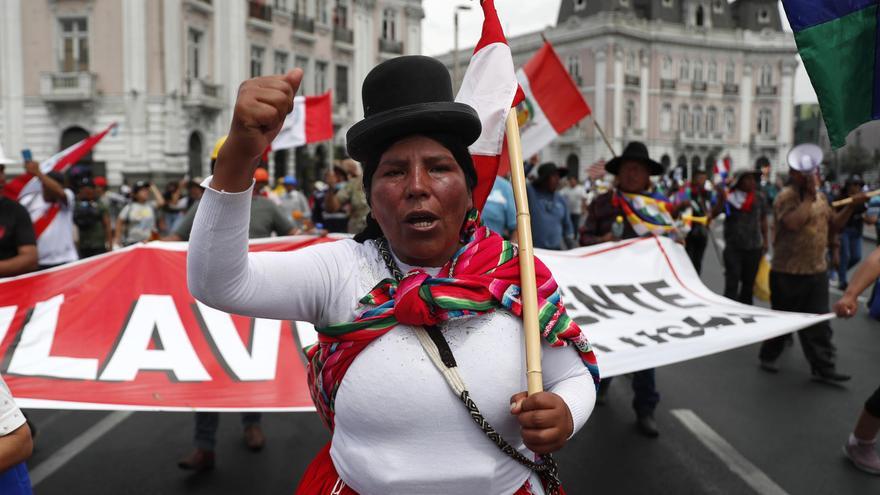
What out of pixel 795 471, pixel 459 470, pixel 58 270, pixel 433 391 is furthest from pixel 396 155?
pixel 795 471

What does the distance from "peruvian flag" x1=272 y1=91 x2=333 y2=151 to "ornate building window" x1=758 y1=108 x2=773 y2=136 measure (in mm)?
63608

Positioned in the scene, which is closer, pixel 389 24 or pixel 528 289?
pixel 528 289

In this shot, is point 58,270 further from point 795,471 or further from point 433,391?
point 795,471

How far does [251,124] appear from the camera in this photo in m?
1.42

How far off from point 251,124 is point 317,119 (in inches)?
369

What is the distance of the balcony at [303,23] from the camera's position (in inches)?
1323

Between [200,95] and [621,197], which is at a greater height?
[200,95]

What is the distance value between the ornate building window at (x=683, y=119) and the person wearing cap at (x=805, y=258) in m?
59.9

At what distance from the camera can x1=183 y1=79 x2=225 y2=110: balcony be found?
27094 millimetres

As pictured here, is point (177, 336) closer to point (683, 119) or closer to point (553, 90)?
point (553, 90)

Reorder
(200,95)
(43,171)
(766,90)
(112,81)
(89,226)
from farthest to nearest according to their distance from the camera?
1. (766,90)
2. (200,95)
3. (112,81)
4. (89,226)
5. (43,171)

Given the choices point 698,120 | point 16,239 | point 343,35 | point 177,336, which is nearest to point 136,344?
point 177,336

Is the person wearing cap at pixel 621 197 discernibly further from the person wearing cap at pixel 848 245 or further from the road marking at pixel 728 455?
the person wearing cap at pixel 848 245

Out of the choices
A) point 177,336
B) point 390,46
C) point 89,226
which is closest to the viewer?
point 177,336
